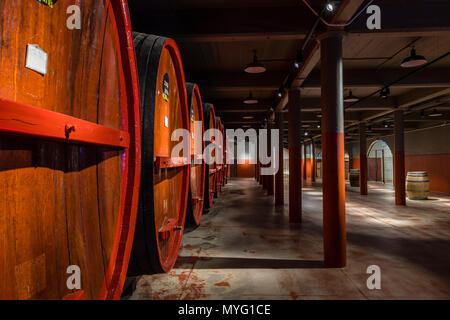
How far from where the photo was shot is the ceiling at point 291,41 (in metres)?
4.50

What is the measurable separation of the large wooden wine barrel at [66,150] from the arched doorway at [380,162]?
25.7 m

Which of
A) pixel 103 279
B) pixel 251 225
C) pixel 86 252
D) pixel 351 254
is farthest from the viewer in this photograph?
pixel 251 225

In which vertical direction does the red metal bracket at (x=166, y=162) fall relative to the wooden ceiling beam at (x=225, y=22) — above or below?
below

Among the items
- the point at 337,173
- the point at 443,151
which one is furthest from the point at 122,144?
the point at 443,151

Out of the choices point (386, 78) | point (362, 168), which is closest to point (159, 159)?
point (386, 78)

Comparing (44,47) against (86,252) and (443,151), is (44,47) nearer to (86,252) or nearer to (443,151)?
(86,252)

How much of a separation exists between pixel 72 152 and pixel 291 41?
5.94 m

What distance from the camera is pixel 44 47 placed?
90cm

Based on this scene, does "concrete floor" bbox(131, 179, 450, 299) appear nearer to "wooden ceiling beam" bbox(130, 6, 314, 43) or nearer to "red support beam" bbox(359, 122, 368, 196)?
"wooden ceiling beam" bbox(130, 6, 314, 43)

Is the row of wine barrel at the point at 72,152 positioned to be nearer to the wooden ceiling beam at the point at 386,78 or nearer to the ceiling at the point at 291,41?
the ceiling at the point at 291,41

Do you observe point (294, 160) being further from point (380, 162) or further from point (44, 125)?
point (380, 162)

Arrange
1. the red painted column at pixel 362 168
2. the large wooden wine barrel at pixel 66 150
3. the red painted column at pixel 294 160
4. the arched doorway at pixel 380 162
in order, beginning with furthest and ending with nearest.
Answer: the arched doorway at pixel 380 162 < the red painted column at pixel 362 168 < the red painted column at pixel 294 160 < the large wooden wine barrel at pixel 66 150

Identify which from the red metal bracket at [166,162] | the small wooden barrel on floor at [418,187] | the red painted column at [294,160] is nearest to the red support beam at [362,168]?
the small wooden barrel on floor at [418,187]

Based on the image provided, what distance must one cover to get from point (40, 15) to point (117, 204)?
0.91 meters
